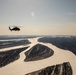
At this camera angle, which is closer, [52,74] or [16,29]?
[16,29]

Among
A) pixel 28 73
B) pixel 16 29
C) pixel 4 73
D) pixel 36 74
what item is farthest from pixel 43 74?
pixel 16 29

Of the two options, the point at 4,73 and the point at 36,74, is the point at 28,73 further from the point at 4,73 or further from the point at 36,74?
the point at 4,73

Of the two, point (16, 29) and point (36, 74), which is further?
point (36, 74)

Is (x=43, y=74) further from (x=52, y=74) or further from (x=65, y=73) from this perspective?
(x=65, y=73)

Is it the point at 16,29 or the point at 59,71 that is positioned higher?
the point at 16,29

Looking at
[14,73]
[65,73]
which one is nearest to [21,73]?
[14,73]

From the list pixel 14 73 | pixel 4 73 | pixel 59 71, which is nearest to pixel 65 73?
pixel 59 71

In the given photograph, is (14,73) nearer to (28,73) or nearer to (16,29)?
(28,73)
